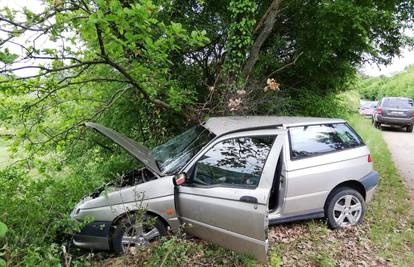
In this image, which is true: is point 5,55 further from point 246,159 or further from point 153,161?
point 246,159

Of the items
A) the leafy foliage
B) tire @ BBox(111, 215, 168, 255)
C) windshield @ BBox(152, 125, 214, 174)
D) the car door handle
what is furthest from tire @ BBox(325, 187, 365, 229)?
tire @ BBox(111, 215, 168, 255)

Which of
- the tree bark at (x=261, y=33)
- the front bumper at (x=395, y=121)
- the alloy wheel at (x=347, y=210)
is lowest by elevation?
the alloy wheel at (x=347, y=210)

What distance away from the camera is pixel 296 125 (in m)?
4.63

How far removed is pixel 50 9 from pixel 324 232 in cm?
500

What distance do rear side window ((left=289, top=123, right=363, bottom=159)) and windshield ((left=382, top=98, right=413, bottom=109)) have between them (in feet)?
43.0

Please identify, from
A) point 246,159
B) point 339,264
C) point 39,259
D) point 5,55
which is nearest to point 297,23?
point 246,159

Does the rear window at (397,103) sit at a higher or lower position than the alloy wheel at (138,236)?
higher

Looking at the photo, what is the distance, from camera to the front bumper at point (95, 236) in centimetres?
405

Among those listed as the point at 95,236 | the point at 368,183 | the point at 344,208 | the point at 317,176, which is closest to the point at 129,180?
the point at 95,236

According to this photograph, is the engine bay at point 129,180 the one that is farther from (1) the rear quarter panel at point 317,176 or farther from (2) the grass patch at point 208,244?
(1) the rear quarter panel at point 317,176

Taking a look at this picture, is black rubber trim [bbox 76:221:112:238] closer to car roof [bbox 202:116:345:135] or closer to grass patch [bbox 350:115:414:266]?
car roof [bbox 202:116:345:135]


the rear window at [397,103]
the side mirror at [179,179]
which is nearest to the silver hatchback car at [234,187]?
the side mirror at [179,179]

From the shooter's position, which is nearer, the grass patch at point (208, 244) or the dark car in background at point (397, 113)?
the grass patch at point (208, 244)

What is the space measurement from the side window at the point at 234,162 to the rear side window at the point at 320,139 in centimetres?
74
